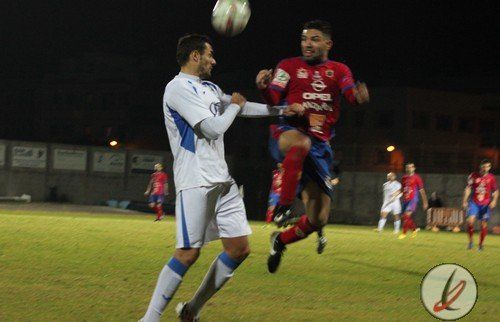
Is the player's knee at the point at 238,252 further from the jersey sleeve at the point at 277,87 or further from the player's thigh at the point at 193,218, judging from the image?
the jersey sleeve at the point at 277,87

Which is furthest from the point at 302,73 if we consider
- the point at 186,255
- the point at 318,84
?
the point at 186,255

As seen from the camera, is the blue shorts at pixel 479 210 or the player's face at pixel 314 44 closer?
the player's face at pixel 314 44

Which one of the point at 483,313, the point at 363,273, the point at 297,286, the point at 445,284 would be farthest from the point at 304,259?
the point at 445,284

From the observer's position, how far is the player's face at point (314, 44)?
9094 mm

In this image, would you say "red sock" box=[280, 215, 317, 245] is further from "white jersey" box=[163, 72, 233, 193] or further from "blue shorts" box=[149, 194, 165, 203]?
"blue shorts" box=[149, 194, 165, 203]

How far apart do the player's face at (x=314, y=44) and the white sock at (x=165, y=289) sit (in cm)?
312

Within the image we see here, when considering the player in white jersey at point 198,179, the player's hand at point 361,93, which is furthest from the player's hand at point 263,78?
the player in white jersey at point 198,179

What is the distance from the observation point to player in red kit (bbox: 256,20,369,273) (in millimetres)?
9133

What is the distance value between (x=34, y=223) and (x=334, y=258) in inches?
384

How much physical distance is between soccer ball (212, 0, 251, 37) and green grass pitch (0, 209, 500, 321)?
2.91 m

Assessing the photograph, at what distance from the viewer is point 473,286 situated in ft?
23.5

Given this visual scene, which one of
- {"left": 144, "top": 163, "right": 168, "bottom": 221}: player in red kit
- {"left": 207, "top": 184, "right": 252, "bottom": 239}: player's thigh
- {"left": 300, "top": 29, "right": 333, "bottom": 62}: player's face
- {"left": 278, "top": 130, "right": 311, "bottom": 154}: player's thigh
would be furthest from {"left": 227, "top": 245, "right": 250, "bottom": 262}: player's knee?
{"left": 144, "top": 163, "right": 168, "bottom": 221}: player in red kit

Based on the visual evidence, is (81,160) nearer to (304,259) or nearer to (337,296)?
(304,259)

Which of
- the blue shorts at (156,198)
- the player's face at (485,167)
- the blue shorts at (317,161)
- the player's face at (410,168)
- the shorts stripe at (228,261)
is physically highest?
the blue shorts at (317,161)
